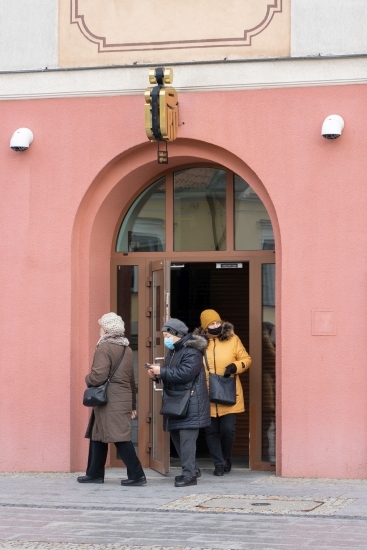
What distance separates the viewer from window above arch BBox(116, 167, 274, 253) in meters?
12.6

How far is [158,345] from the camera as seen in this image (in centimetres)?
1263

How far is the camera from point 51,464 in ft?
40.0

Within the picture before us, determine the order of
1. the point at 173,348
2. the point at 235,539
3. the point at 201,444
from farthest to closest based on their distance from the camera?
the point at 201,444
the point at 173,348
the point at 235,539

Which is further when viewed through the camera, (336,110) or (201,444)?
(201,444)

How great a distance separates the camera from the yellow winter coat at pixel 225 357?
12.0 meters

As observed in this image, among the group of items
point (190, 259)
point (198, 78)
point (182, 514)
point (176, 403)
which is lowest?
point (182, 514)

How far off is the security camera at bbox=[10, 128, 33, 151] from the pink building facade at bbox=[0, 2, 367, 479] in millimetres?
128

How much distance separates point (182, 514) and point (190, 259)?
3.77 meters

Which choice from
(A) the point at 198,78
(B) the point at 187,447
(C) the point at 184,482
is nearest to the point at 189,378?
(B) the point at 187,447

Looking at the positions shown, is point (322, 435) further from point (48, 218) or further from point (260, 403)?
point (48, 218)

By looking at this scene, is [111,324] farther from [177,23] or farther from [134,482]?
[177,23]

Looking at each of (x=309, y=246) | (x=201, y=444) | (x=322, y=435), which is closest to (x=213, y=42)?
(x=309, y=246)

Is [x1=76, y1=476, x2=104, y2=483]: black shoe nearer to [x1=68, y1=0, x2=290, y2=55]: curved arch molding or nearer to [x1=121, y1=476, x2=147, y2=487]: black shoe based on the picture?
[x1=121, y1=476, x2=147, y2=487]: black shoe

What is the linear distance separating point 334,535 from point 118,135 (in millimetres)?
5218
